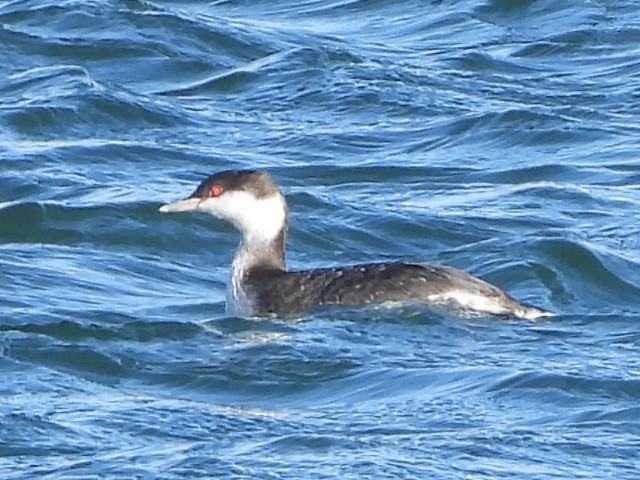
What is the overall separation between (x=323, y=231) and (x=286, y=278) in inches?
94.5

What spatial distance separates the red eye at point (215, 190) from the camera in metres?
13.7

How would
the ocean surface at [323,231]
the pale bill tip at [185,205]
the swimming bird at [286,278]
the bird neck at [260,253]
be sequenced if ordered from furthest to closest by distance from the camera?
the bird neck at [260,253] → the pale bill tip at [185,205] → the swimming bird at [286,278] → the ocean surface at [323,231]

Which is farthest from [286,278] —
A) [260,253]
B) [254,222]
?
[254,222]

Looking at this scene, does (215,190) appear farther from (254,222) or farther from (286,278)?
(286,278)

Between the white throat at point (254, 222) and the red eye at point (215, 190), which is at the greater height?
the red eye at point (215, 190)

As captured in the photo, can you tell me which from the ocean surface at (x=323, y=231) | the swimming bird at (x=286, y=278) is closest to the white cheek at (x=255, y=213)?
the swimming bird at (x=286, y=278)

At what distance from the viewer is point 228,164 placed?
1738 cm

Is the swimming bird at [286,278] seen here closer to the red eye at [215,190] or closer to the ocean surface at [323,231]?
the red eye at [215,190]

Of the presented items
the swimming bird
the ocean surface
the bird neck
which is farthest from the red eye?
the ocean surface

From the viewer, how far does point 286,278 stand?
43.9 ft

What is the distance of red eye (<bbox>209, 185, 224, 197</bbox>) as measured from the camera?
13.7m

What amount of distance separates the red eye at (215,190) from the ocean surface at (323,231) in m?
0.68

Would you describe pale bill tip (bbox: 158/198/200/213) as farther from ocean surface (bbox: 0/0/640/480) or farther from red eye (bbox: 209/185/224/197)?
ocean surface (bbox: 0/0/640/480)

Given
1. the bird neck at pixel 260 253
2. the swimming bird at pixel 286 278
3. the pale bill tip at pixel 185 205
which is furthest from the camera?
the bird neck at pixel 260 253
